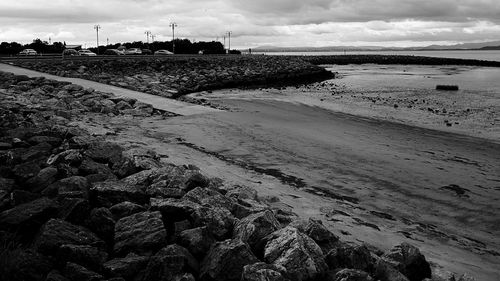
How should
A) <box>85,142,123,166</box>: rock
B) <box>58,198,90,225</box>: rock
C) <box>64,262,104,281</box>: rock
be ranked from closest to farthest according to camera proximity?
<box>64,262,104,281</box>: rock
<box>58,198,90,225</box>: rock
<box>85,142,123,166</box>: rock

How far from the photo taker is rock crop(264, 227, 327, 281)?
3953mm

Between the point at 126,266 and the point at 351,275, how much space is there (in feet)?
6.74

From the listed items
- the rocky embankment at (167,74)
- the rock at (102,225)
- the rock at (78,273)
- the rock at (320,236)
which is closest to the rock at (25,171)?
the rock at (102,225)

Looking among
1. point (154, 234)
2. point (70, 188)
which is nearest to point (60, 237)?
point (154, 234)

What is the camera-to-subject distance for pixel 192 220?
505 centimetres

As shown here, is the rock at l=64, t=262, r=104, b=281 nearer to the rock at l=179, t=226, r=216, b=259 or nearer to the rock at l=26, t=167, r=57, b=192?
the rock at l=179, t=226, r=216, b=259

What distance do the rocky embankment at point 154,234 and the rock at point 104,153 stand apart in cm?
42

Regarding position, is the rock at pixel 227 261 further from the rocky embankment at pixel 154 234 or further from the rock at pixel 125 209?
the rock at pixel 125 209

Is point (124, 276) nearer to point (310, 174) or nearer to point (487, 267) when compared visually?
point (487, 267)

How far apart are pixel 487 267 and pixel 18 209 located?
18.8ft

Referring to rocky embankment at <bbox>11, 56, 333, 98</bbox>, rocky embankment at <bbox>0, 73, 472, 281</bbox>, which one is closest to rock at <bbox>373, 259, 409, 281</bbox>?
rocky embankment at <bbox>0, 73, 472, 281</bbox>

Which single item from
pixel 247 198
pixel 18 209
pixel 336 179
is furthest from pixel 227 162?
pixel 18 209

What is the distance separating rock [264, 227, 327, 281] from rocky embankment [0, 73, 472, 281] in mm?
10

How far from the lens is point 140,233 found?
455 centimetres
